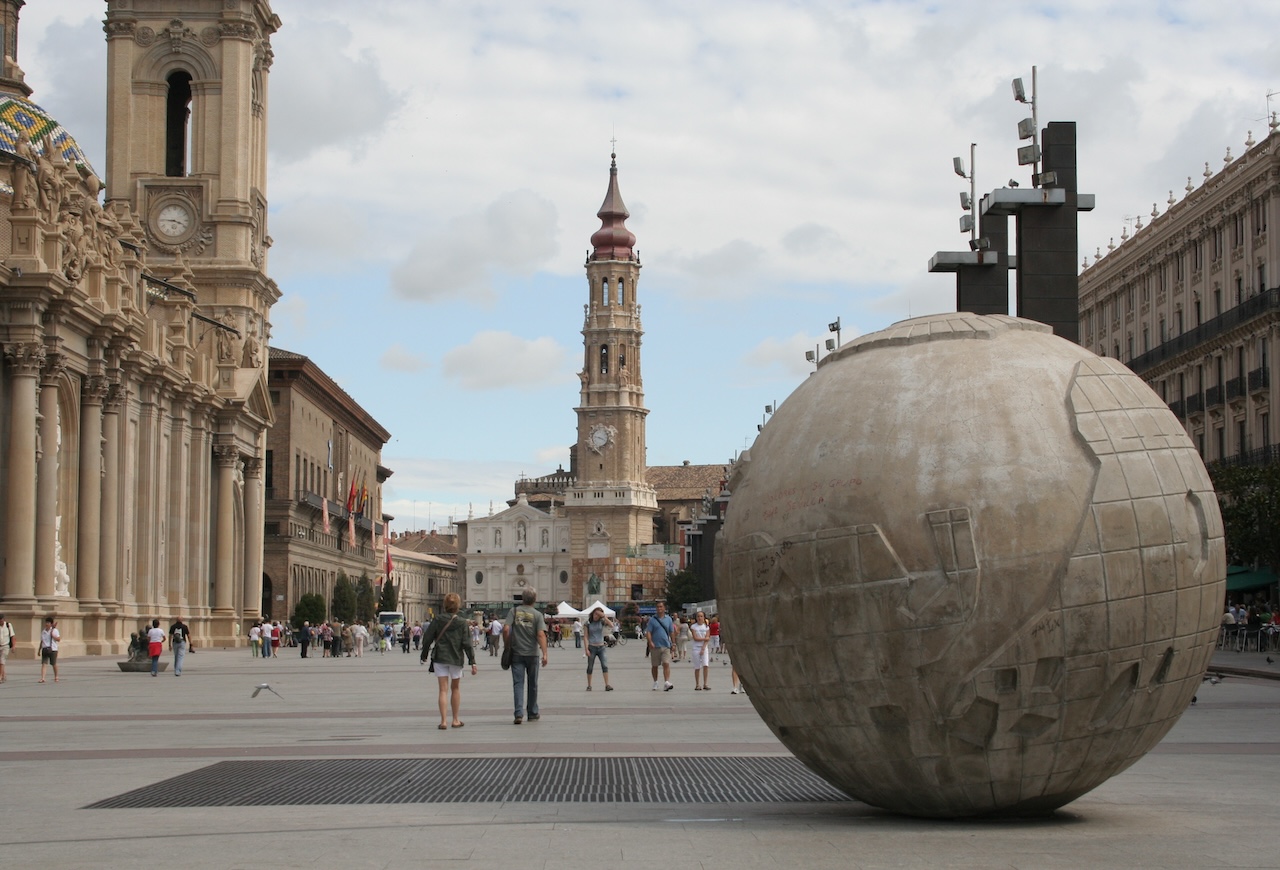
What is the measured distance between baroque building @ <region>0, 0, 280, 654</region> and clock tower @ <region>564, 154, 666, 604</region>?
10548 cm

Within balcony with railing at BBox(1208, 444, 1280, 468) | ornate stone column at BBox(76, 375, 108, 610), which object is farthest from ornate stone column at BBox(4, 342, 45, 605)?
balcony with railing at BBox(1208, 444, 1280, 468)

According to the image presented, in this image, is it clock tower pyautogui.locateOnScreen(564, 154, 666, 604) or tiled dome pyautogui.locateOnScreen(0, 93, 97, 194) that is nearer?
tiled dome pyautogui.locateOnScreen(0, 93, 97, 194)

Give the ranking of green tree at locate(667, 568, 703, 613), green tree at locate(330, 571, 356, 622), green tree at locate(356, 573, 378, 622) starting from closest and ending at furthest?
green tree at locate(330, 571, 356, 622) → green tree at locate(356, 573, 378, 622) → green tree at locate(667, 568, 703, 613)

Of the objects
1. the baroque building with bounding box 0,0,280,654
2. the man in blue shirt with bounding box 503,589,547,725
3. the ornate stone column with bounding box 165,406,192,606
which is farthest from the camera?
the ornate stone column with bounding box 165,406,192,606

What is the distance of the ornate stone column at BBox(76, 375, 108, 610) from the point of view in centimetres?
5100

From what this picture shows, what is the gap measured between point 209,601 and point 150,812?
63.1 metres

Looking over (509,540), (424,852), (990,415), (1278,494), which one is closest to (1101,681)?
(990,415)

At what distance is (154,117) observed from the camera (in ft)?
250

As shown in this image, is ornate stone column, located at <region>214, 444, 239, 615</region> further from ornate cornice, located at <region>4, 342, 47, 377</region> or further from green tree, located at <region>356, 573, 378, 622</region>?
green tree, located at <region>356, 573, 378, 622</region>

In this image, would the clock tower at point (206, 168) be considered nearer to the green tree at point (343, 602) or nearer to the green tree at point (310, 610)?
the green tree at point (310, 610)

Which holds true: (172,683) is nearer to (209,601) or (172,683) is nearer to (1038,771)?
(1038,771)

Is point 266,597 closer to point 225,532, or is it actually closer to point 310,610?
point 310,610

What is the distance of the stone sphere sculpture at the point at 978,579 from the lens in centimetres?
912

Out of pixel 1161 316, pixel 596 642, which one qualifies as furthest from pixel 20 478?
pixel 1161 316
